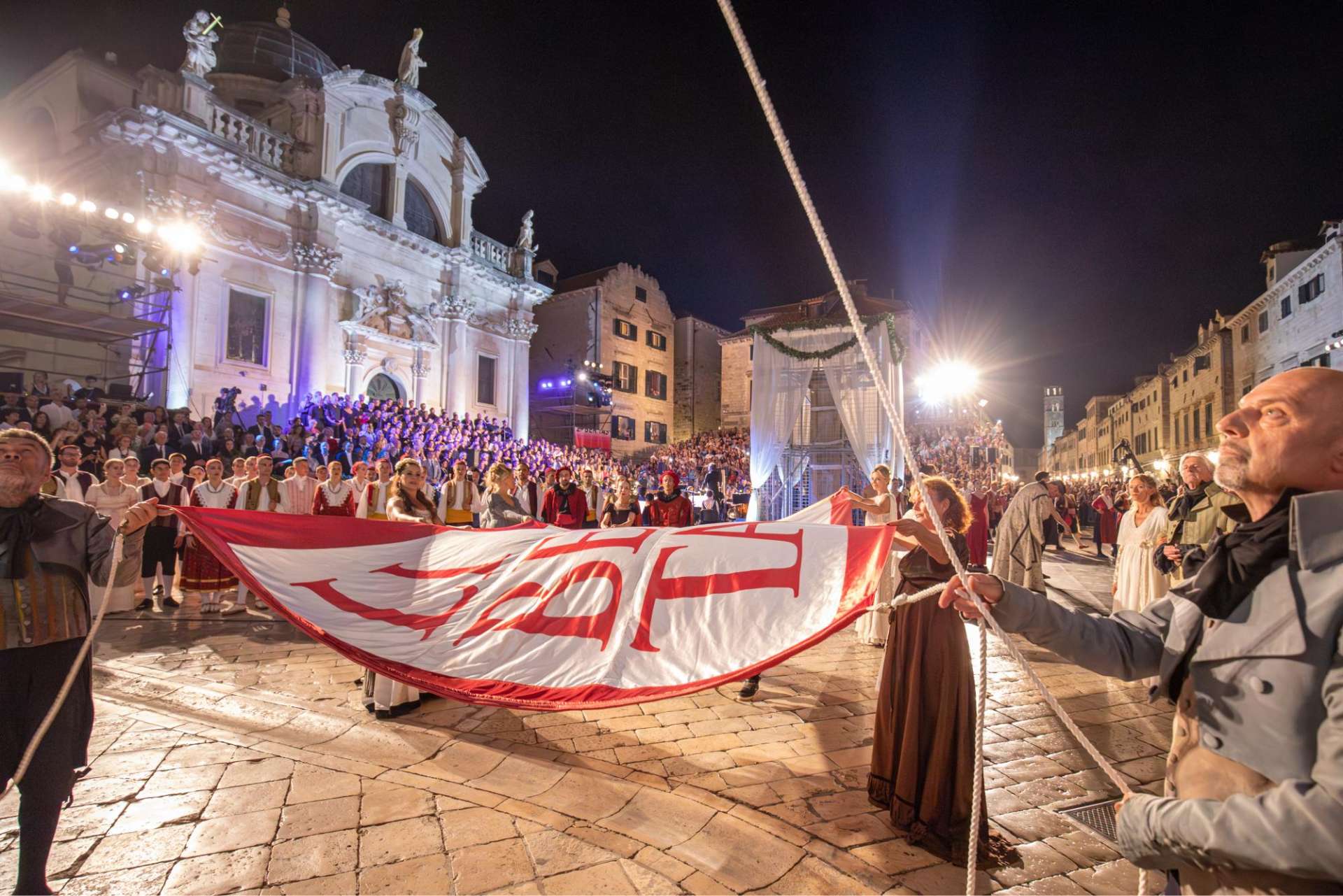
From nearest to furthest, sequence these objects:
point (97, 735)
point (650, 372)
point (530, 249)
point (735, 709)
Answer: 1. point (97, 735)
2. point (735, 709)
3. point (530, 249)
4. point (650, 372)

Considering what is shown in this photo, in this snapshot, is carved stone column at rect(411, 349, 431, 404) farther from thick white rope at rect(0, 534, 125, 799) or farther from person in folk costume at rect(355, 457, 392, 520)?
thick white rope at rect(0, 534, 125, 799)

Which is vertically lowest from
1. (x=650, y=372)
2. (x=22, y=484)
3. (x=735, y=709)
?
(x=735, y=709)

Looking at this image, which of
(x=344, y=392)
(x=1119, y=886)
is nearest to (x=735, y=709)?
(x=1119, y=886)

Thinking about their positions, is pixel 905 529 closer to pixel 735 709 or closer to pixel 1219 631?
pixel 1219 631

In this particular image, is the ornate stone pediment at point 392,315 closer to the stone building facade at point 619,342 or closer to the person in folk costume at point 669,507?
the stone building facade at point 619,342

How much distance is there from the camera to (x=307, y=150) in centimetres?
1930

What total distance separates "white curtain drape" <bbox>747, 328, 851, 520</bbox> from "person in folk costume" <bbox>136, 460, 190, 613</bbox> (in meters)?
10.3

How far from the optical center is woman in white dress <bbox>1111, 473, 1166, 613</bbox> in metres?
6.04

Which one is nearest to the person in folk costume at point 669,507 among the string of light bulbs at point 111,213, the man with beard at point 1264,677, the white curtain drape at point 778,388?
the white curtain drape at point 778,388

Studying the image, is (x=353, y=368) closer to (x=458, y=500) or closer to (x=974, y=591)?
(x=458, y=500)

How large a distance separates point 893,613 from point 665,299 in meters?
37.4

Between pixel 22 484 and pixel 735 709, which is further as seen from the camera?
pixel 735 709

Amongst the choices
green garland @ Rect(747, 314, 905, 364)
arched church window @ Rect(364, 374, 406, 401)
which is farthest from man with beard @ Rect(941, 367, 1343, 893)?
arched church window @ Rect(364, 374, 406, 401)

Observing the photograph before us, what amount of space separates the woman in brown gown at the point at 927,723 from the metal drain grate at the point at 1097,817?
0.60 m
